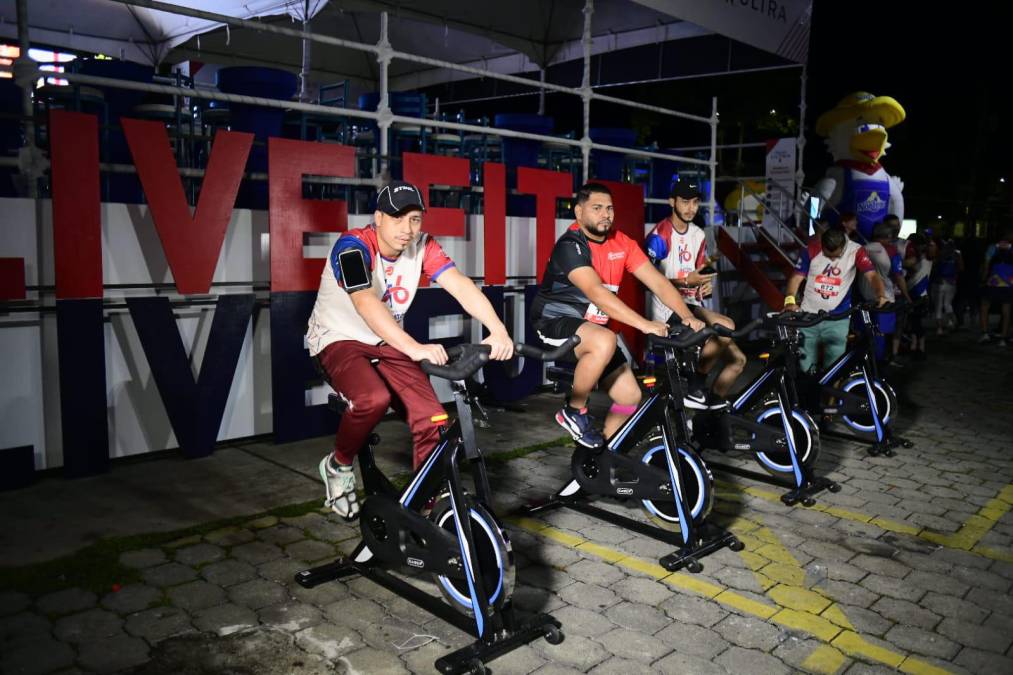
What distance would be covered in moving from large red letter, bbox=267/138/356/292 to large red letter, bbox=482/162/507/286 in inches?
62.8

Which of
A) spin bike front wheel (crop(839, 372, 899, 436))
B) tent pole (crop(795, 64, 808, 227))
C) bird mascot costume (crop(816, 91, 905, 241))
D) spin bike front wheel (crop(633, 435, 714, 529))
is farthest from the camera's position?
bird mascot costume (crop(816, 91, 905, 241))

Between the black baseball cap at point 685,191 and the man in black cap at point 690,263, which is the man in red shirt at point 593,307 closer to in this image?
the man in black cap at point 690,263

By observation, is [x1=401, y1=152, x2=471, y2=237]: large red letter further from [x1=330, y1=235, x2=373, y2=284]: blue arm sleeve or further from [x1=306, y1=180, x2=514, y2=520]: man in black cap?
[x1=330, y1=235, x2=373, y2=284]: blue arm sleeve

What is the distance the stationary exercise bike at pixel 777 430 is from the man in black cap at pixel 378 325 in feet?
6.22

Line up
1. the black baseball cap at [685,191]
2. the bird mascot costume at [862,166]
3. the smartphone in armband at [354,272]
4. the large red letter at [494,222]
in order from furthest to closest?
the bird mascot costume at [862,166] < the large red letter at [494,222] < the black baseball cap at [685,191] < the smartphone in armband at [354,272]

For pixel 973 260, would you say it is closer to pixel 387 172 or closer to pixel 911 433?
pixel 911 433

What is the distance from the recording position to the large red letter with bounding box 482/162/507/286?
7590 millimetres

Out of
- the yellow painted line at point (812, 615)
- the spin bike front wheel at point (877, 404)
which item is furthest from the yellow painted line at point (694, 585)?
the spin bike front wheel at point (877, 404)

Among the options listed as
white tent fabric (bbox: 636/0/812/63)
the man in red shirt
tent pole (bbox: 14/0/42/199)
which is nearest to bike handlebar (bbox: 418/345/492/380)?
the man in red shirt

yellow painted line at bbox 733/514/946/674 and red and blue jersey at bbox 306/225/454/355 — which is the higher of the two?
red and blue jersey at bbox 306/225/454/355

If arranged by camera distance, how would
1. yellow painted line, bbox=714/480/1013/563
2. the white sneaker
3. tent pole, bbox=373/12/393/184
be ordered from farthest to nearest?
tent pole, bbox=373/12/393/184, yellow painted line, bbox=714/480/1013/563, the white sneaker

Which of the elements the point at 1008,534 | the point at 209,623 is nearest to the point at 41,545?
Answer: the point at 209,623

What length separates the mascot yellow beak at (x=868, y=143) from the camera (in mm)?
13859

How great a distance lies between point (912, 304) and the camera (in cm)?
693
